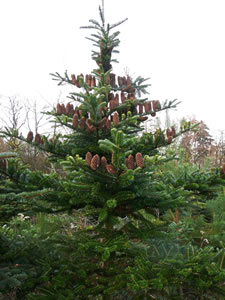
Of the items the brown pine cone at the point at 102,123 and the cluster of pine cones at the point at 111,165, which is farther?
the brown pine cone at the point at 102,123

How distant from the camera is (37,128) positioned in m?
23.7

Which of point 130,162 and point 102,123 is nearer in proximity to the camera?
point 130,162

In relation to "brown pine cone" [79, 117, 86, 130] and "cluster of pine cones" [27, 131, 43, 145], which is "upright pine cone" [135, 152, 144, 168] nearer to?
"brown pine cone" [79, 117, 86, 130]

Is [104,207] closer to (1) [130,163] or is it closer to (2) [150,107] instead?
(1) [130,163]

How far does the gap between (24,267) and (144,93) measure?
2.64 m

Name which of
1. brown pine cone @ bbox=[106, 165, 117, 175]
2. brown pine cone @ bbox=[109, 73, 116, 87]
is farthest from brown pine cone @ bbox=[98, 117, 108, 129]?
brown pine cone @ bbox=[109, 73, 116, 87]

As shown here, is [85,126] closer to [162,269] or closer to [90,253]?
[90,253]

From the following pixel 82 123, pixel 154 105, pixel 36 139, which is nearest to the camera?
pixel 82 123

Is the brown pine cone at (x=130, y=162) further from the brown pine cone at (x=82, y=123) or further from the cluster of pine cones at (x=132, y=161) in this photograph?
the brown pine cone at (x=82, y=123)

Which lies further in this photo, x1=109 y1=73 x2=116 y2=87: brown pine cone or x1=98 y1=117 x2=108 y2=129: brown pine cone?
x1=109 y1=73 x2=116 y2=87: brown pine cone

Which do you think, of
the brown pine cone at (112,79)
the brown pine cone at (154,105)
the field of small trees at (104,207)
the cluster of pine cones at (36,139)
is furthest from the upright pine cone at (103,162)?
the brown pine cone at (112,79)


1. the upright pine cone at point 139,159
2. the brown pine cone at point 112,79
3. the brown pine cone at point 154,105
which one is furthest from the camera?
the brown pine cone at point 112,79

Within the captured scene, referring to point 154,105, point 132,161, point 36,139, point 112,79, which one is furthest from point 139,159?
point 112,79

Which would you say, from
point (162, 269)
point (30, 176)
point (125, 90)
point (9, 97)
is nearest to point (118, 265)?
point (162, 269)
